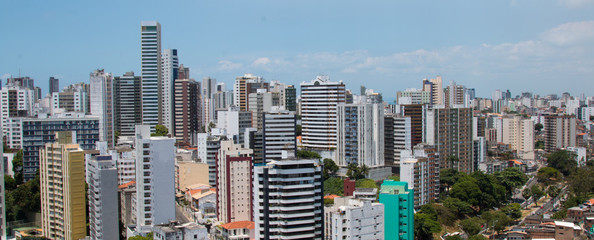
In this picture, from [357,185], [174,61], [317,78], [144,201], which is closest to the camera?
[144,201]

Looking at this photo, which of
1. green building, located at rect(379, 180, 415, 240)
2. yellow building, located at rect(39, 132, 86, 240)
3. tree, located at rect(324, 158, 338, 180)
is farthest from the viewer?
tree, located at rect(324, 158, 338, 180)

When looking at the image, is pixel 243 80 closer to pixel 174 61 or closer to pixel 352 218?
pixel 174 61

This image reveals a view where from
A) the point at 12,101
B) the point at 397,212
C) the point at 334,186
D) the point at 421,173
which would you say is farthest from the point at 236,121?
the point at 397,212

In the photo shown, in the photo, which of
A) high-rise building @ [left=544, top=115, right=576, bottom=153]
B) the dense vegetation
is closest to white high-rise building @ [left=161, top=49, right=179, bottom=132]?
the dense vegetation

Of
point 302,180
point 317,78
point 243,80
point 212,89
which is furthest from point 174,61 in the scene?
point 302,180

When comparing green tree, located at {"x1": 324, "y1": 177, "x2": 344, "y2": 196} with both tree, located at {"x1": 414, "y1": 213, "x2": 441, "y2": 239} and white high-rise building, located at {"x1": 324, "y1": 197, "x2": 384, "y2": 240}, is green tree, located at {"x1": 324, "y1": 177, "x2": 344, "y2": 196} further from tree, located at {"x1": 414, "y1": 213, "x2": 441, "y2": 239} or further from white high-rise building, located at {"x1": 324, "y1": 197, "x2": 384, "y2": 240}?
white high-rise building, located at {"x1": 324, "y1": 197, "x2": 384, "y2": 240}

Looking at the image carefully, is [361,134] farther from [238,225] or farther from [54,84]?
[54,84]

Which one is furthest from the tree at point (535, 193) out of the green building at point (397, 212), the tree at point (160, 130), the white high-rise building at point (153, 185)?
the tree at point (160, 130)
